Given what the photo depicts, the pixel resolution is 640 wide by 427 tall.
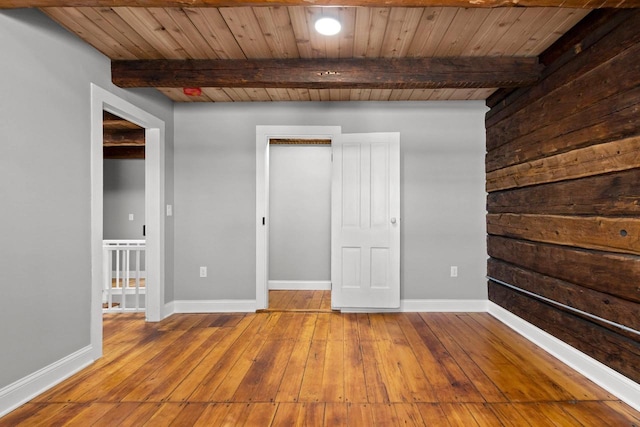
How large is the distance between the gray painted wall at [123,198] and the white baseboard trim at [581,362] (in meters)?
5.90

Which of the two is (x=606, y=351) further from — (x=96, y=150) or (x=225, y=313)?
(x=96, y=150)

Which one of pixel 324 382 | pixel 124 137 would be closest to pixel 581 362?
pixel 324 382

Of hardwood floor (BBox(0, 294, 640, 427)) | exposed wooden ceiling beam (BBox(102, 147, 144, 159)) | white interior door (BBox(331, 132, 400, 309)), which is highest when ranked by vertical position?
exposed wooden ceiling beam (BBox(102, 147, 144, 159))

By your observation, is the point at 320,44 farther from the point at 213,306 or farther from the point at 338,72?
the point at 213,306

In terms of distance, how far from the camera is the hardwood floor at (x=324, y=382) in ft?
6.06

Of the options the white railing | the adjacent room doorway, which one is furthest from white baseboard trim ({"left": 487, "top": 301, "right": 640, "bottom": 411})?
the white railing

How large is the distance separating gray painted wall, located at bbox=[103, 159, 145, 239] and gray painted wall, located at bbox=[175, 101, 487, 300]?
283 cm

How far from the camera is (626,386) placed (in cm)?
198

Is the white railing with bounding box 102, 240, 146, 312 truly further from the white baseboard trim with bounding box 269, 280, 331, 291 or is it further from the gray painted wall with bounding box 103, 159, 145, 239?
the white baseboard trim with bounding box 269, 280, 331, 291

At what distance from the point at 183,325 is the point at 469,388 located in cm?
259

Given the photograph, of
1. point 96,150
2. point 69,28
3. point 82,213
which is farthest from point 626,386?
point 69,28

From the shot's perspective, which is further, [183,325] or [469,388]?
[183,325]

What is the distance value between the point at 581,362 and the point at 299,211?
3644mm

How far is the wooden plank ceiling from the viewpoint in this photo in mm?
2188
